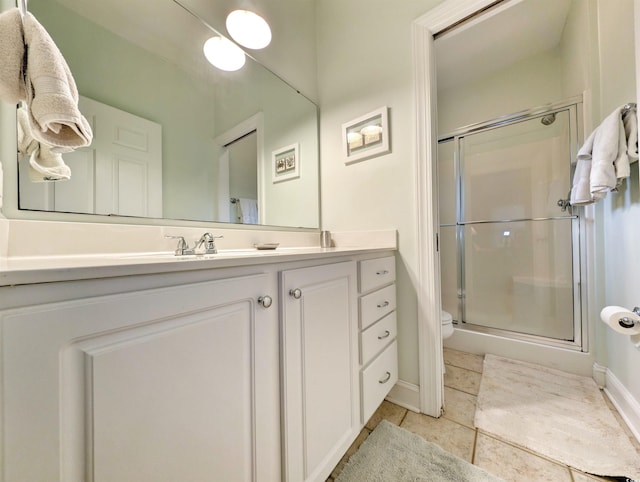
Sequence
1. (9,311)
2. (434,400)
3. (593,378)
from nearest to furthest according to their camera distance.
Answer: (9,311) → (434,400) → (593,378)

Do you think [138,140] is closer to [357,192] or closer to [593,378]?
[357,192]

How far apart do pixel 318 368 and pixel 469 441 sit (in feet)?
2.76

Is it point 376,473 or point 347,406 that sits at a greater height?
point 347,406

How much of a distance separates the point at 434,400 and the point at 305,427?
0.80 metres

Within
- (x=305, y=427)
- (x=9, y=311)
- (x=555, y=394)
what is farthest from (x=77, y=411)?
(x=555, y=394)

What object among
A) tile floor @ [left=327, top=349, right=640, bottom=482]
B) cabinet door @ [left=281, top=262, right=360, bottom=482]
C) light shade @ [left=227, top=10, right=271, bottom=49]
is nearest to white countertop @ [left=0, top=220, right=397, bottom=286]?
cabinet door @ [left=281, top=262, right=360, bottom=482]

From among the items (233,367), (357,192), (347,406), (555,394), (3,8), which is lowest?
(555,394)

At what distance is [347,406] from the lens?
2.90ft

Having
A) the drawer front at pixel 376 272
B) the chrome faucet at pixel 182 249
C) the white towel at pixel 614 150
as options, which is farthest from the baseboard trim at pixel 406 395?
the white towel at pixel 614 150

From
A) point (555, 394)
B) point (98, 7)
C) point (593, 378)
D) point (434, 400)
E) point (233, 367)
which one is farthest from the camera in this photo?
point (593, 378)

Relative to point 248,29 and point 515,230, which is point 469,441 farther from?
point 248,29

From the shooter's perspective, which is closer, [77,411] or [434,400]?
[77,411]

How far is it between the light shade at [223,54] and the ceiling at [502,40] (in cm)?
125

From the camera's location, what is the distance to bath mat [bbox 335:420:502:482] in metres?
0.87
